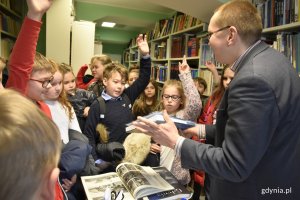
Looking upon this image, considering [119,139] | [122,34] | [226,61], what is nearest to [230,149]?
[226,61]

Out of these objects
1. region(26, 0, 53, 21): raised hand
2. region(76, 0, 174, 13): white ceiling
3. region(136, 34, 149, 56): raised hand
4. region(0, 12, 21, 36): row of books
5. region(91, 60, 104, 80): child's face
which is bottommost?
region(91, 60, 104, 80): child's face

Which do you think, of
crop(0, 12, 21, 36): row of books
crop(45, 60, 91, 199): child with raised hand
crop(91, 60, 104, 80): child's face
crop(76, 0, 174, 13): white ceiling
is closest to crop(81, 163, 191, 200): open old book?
crop(45, 60, 91, 199): child with raised hand

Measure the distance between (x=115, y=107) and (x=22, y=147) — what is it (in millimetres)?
1561

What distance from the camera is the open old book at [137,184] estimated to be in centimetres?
112

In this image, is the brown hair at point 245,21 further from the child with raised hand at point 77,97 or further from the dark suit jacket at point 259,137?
the child with raised hand at point 77,97

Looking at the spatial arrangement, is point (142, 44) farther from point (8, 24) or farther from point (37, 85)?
point (8, 24)

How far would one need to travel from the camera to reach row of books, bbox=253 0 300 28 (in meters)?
1.96

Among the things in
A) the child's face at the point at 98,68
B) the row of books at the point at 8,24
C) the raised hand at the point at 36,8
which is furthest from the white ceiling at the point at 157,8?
the raised hand at the point at 36,8

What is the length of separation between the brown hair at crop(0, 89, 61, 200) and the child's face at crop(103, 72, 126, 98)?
1.54m

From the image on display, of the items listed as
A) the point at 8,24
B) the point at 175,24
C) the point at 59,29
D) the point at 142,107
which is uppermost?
the point at 175,24

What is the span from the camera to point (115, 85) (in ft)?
6.58

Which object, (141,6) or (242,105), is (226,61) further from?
(141,6)

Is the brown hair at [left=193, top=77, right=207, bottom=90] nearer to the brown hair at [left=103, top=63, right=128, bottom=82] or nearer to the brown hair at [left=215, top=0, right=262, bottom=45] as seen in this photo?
the brown hair at [left=103, top=63, right=128, bottom=82]

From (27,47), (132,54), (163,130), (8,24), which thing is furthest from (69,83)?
(132,54)
